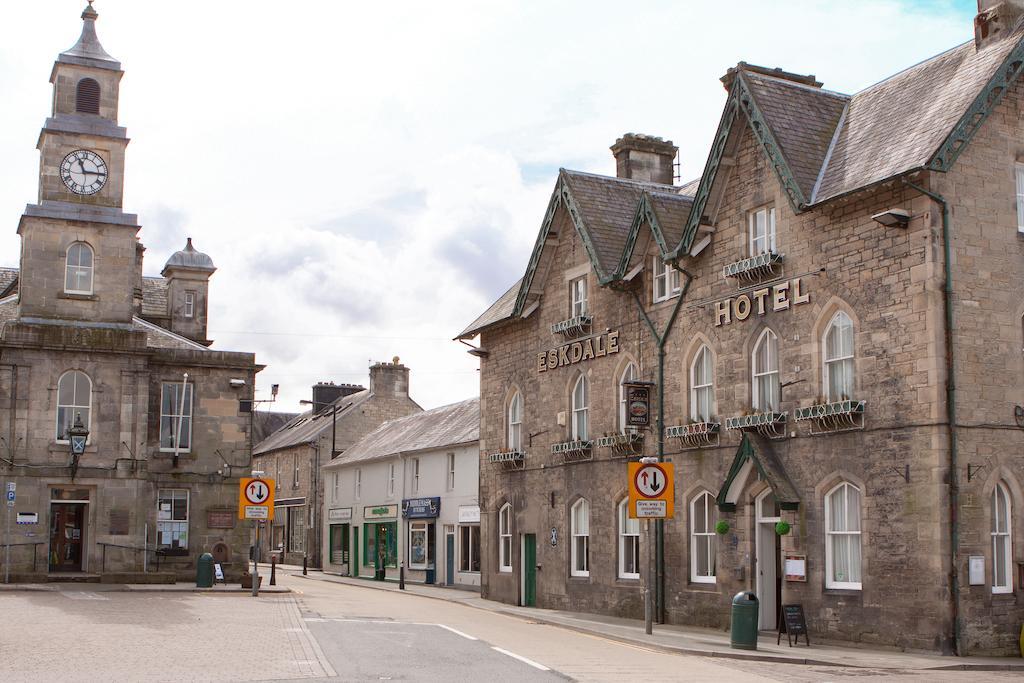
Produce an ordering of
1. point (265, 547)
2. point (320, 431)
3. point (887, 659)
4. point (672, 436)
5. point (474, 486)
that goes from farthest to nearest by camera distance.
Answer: point (265, 547), point (320, 431), point (474, 486), point (672, 436), point (887, 659)

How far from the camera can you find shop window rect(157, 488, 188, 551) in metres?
35.8

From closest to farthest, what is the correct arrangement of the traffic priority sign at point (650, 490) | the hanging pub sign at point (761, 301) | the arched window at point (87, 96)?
the traffic priority sign at point (650, 490)
the hanging pub sign at point (761, 301)
the arched window at point (87, 96)

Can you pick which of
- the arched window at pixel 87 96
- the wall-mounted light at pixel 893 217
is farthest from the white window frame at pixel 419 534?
the wall-mounted light at pixel 893 217

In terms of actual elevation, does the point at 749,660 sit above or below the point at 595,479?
below

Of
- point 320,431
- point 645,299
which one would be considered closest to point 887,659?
point 645,299

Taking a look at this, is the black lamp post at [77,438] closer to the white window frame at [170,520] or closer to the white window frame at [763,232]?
the white window frame at [170,520]

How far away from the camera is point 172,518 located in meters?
35.9

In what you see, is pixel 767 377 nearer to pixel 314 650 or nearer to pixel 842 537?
pixel 842 537

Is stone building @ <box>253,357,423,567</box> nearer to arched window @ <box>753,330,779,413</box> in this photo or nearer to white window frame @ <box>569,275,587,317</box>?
white window frame @ <box>569,275,587,317</box>

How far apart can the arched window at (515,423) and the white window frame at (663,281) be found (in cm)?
699

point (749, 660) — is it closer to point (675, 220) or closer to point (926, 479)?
point (926, 479)

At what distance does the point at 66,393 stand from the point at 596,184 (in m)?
16.3

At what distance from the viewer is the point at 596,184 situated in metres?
29.8

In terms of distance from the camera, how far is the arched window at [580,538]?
94.8 ft
